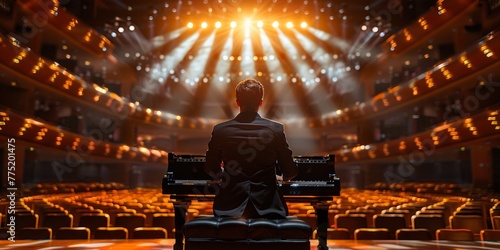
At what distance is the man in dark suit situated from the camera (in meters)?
3.22

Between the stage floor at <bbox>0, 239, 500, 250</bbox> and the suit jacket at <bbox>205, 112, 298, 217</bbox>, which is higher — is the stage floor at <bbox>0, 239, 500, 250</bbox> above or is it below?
below

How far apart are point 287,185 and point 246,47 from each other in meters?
24.9

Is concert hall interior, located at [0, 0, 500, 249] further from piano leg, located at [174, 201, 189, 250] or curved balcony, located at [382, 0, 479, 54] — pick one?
piano leg, located at [174, 201, 189, 250]

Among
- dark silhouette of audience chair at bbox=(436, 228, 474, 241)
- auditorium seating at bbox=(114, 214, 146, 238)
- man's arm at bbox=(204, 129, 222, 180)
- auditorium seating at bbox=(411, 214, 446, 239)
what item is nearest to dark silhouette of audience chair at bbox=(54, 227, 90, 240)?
auditorium seating at bbox=(114, 214, 146, 238)

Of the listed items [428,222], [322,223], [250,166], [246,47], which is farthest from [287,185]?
[246,47]

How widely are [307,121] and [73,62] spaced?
14746mm

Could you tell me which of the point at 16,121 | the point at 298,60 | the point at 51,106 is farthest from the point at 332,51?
the point at 16,121

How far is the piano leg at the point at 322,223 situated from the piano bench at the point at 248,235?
0.84m

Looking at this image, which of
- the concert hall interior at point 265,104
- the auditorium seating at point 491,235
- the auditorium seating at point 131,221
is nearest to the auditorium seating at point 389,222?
the concert hall interior at point 265,104

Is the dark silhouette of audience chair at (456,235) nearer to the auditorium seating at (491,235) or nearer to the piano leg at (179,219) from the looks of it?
the auditorium seating at (491,235)

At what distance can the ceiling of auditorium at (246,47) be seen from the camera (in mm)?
21828

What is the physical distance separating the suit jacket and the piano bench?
165 mm

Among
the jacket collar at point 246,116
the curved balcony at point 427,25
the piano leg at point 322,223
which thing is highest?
the curved balcony at point 427,25

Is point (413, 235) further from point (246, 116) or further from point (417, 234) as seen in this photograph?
point (246, 116)
